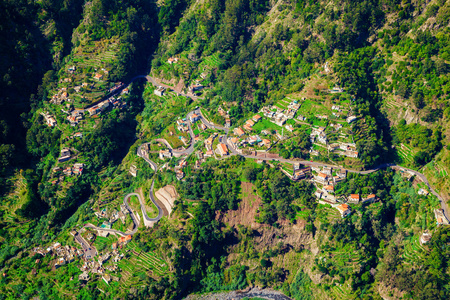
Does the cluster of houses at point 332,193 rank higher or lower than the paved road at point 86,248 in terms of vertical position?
lower

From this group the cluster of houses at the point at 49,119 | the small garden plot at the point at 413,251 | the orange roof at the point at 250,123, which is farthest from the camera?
the cluster of houses at the point at 49,119

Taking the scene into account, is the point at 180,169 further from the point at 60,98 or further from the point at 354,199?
the point at 60,98

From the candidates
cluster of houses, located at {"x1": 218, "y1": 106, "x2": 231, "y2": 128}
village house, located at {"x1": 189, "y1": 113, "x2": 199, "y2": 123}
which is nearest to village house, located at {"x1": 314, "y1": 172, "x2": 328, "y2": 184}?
cluster of houses, located at {"x1": 218, "y1": 106, "x2": 231, "y2": 128}

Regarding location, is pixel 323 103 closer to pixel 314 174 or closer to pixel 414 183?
pixel 314 174

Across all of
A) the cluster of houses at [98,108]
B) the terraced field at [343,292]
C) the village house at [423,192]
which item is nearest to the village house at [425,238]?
the village house at [423,192]

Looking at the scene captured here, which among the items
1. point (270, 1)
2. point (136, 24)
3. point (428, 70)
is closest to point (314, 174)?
point (428, 70)

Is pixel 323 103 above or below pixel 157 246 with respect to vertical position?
above

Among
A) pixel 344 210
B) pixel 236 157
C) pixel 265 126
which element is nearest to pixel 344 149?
pixel 344 210

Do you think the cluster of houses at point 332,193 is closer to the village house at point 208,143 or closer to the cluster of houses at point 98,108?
the village house at point 208,143
